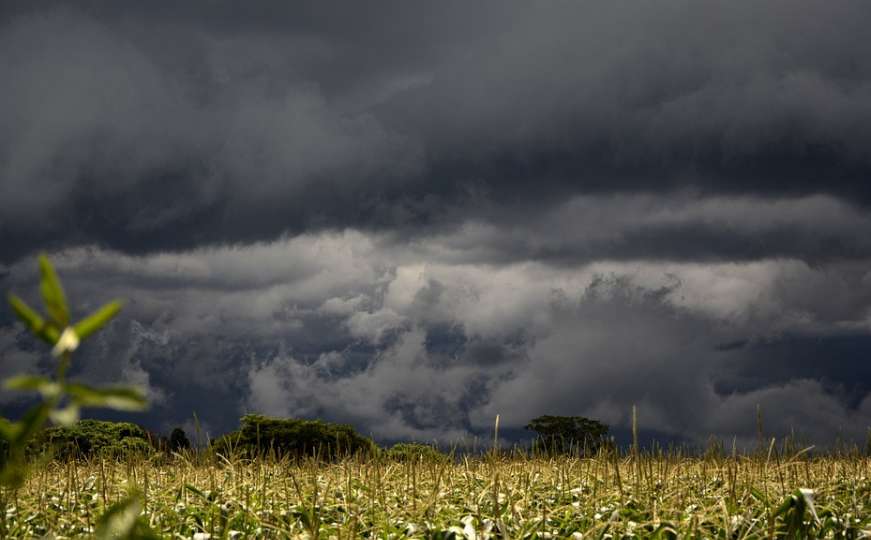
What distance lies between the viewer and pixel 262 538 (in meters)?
7.01

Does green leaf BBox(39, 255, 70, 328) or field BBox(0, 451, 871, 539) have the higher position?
green leaf BBox(39, 255, 70, 328)

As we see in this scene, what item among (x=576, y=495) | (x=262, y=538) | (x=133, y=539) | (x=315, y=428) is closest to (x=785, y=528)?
(x=576, y=495)

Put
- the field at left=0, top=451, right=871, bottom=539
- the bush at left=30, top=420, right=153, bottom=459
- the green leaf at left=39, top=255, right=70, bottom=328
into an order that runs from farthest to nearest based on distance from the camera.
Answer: the bush at left=30, top=420, right=153, bottom=459
the field at left=0, top=451, right=871, bottom=539
the green leaf at left=39, top=255, right=70, bottom=328

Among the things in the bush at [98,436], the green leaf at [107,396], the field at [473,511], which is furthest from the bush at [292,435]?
the green leaf at [107,396]

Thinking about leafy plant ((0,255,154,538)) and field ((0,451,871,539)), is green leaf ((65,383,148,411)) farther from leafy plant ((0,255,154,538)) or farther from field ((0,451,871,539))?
field ((0,451,871,539))

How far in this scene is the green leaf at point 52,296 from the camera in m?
1.19

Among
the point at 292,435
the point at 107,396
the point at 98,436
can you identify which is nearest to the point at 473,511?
the point at 107,396

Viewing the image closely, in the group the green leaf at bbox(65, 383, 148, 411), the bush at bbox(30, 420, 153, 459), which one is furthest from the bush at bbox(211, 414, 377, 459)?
the green leaf at bbox(65, 383, 148, 411)

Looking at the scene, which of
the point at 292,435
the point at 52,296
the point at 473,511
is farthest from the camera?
the point at 292,435

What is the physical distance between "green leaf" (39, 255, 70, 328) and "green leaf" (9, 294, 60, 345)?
0.9 inches

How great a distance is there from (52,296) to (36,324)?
10cm

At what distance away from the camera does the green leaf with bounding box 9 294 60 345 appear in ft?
4.17

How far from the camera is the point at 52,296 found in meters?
1.21

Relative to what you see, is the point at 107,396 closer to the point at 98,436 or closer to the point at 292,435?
the point at 292,435
